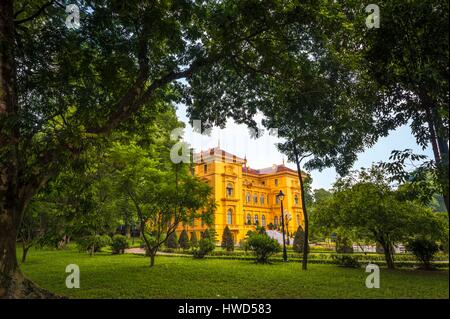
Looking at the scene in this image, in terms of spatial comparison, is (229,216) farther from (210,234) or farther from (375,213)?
(375,213)

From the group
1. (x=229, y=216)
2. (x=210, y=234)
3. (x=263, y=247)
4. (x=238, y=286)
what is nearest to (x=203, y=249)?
(x=263, y=247)

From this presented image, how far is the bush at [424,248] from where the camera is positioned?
508 inches

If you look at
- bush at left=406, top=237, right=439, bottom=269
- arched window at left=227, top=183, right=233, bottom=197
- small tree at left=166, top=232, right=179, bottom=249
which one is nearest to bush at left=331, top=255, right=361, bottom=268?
bush at left=406, top=237, right=439, bottom=269

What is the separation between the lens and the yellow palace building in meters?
44.2

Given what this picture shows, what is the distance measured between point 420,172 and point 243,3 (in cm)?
510

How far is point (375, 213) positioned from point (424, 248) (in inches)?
126

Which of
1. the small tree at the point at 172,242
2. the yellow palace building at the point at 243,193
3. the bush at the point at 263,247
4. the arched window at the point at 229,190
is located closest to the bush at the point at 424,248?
the bush at the point at 263,247

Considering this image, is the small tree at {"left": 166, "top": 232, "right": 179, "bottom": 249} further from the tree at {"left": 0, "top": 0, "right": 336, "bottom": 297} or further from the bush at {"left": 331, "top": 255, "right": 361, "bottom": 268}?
the tree at {"left": 0, "top": 0, "right": 336, "bottom": 297}

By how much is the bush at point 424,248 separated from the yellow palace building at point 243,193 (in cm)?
2552

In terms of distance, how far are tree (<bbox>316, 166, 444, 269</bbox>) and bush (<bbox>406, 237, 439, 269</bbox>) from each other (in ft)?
2.33

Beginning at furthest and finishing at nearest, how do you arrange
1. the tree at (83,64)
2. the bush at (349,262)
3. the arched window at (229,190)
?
1. the arched window at (229,190)
2. the bush at (349,262)
3. the tree at (83,64)

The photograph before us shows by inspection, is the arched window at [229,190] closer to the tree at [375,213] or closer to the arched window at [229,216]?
the arched window at [229,216]

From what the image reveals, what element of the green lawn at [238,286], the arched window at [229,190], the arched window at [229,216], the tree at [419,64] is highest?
the arched window at [229,190]
